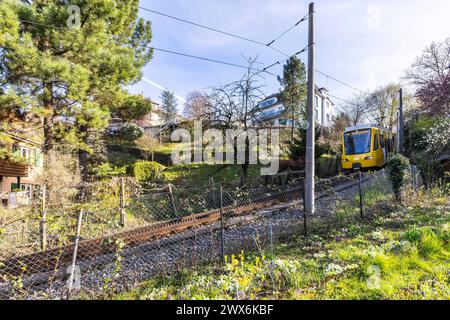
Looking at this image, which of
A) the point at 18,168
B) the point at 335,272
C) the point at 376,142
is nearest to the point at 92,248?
the point at 335,272

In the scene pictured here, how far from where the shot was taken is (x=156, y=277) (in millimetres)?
3814

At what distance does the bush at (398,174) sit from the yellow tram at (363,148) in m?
5.37

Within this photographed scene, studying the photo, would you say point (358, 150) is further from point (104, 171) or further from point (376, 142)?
point (104, 171)

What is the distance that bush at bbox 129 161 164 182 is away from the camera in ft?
54.9

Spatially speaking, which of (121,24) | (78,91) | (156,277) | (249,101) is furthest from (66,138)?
(249,101)

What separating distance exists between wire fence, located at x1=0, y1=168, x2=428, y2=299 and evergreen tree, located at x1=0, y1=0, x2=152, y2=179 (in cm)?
356

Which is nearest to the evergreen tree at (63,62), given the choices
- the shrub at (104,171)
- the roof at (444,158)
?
the shrub at (104,171)

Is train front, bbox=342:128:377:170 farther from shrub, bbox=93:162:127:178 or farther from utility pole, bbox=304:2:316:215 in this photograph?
shrub, bbox=93:162:127:178

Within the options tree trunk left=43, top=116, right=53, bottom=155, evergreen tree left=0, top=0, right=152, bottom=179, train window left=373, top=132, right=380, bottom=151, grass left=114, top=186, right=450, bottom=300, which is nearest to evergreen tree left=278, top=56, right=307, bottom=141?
train window left=373, top=132, right=380, bottom=151

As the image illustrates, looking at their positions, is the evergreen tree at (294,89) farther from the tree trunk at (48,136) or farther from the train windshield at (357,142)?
the tree trunk at (48,136)

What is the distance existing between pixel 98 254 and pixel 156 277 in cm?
235

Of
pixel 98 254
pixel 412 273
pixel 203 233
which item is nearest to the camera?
pixel 412 273

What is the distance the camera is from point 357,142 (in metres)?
12.8
